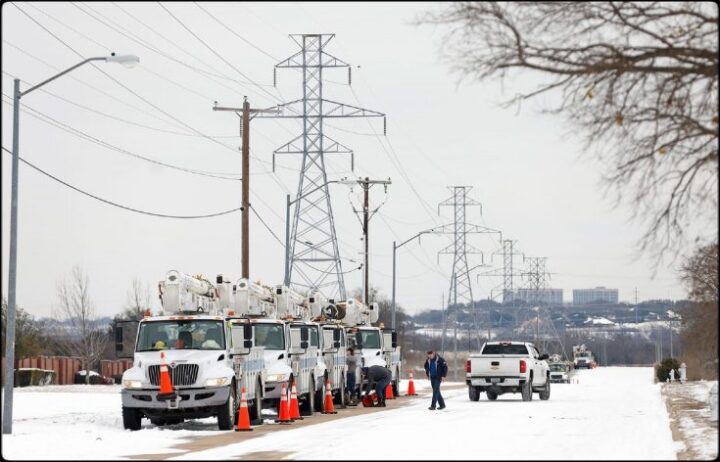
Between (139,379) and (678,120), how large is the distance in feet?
45.4

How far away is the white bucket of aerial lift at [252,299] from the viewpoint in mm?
35594

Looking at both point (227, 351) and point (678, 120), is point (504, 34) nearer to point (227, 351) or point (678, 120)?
point (678, 120)

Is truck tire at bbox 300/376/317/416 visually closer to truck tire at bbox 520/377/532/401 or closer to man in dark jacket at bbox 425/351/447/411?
man in dark jacket at bbox 425/351/447/411

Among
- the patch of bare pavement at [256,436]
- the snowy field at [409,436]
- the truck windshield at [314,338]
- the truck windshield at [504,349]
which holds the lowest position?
the patch of bare pavement at [256,436]

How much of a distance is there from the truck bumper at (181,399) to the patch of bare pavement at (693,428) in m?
9.58

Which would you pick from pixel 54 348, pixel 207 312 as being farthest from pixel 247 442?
pixel 54 348

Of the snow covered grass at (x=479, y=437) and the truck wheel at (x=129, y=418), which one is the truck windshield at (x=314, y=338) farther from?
the truck wheel at (x=129, y=418)

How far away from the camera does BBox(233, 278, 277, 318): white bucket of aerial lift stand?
35594 millimetres

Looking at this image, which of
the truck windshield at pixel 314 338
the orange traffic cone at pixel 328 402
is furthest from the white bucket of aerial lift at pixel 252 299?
the orange traffic cone at pixel 328 402

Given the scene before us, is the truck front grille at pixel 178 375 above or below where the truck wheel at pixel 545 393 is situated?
above

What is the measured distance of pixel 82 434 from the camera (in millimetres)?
27703

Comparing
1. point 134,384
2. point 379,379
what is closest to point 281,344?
point 134,384

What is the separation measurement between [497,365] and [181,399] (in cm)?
1749

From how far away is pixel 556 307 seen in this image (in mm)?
187000
